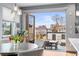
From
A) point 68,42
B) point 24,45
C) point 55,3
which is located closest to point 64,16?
point 55,3

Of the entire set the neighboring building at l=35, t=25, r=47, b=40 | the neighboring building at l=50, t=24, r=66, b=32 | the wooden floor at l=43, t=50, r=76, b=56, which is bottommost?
the wooden floor at l=43, t=50, r=76, b=56

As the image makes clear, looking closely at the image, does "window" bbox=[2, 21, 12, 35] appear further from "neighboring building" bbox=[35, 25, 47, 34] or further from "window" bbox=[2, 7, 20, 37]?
"neighboring building" bbox=[35, 25, 47, 34]

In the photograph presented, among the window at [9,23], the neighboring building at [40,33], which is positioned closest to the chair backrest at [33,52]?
the neighboring building at [40,33]

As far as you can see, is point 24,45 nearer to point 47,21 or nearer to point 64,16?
point 47,21

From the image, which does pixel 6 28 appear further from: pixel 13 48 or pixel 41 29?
pixel 41 29

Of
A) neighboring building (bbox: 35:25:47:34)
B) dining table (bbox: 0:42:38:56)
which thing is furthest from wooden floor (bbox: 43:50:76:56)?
neighboring building (bbox: 35:25:47:34)

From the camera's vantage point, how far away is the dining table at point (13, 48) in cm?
243

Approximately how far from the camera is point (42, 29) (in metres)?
2.44

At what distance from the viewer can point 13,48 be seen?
244cm

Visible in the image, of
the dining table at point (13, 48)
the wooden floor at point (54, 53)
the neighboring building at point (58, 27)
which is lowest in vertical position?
the wooden floor at point (54, 53)

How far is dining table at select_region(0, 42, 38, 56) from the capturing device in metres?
2.43

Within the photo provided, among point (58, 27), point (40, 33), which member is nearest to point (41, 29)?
point (40, 33)

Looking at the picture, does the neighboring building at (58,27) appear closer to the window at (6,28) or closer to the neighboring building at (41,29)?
the neighboring building at (41,29)

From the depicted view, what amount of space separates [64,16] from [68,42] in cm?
38
